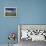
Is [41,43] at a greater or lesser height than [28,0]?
lesser

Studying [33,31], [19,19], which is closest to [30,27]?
[33,31]

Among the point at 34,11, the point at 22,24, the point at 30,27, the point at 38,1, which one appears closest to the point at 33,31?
the point at 30,27

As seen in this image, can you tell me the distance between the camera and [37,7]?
316 centimetres

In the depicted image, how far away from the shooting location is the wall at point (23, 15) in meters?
3.14

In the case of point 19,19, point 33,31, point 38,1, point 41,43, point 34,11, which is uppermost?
point 38,1

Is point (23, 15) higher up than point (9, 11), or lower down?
lower down

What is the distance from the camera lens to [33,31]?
307 cm

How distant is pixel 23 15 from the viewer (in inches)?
124

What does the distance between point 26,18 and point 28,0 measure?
0.48 metres

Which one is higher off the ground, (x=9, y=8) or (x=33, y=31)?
(x=9, y=8)

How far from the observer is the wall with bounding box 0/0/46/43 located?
124 inches

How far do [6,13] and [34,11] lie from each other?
0.74m

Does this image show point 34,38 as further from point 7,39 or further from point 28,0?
point 28,0

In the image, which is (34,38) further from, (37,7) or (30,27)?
(37,7)
